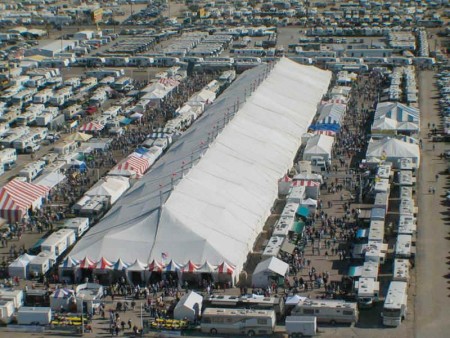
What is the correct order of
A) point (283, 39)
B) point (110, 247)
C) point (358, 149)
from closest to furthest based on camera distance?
point (110, 247) → point (358, 149) → point (283, 39)

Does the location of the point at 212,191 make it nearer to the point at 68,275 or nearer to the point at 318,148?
the point at 68,275

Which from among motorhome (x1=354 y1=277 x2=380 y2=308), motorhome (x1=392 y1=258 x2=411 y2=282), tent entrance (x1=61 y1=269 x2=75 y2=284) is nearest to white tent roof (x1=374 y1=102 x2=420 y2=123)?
motorhome (x1=392 y1=258 x2=411 y2=282)

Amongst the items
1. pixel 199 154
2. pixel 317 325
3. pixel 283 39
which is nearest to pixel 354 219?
pixel 199 154

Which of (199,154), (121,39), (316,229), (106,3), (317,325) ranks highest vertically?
(106,3)

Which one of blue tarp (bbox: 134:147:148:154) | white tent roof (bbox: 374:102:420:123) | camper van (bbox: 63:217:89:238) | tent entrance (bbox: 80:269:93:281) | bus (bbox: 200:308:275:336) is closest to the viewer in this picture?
bus (bbox: 200:308:275:336)

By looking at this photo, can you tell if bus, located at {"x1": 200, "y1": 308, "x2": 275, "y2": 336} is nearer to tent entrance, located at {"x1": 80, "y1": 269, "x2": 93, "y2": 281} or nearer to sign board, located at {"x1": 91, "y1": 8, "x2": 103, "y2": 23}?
tent entrance, located at {"x1": 80, "y1": 269, "x2": 93, "y2": 281}

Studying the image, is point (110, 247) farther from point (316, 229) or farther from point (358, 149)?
point (358, 149)

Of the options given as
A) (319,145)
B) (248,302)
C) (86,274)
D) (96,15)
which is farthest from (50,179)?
(96,15)
